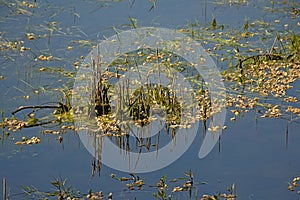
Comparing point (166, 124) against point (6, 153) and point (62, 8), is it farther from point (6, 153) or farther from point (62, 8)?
point (62, 8)

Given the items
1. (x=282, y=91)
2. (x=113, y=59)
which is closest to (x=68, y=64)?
(x=113, y=59)

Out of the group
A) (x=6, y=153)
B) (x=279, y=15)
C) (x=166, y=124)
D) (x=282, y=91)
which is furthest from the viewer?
(x=279, y=15)

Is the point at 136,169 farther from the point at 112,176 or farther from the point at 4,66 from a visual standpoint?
the point at 4,66

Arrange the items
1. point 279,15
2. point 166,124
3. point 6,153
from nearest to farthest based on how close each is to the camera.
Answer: point 6,153
point 166,124
point 279,15

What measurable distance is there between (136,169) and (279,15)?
99.3 inches

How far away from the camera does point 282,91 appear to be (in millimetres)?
4305

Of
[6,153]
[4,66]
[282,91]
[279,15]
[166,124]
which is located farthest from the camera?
[279,15]

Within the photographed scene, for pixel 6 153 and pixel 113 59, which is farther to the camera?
pixel 113 59

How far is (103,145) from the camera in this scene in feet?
12.2

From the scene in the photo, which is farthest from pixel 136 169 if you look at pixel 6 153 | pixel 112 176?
pixel 6 153

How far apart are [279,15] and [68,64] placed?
1766 mm

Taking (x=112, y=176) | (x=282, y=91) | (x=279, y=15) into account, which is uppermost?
(x=279, y=15)

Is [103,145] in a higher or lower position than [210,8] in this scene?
lower

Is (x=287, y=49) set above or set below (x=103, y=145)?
above
